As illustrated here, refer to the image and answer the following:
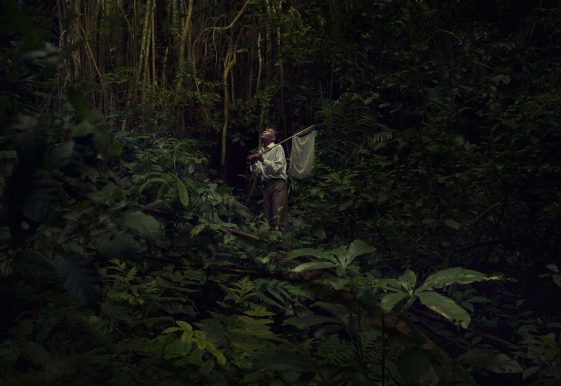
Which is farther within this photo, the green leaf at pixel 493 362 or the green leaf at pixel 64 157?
the green leaf at pixel 493 362

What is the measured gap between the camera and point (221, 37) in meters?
6.73

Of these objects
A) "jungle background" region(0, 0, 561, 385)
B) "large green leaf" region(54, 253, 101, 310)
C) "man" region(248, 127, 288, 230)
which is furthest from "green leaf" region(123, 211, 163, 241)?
"man" region(248, 127, 288, 230)

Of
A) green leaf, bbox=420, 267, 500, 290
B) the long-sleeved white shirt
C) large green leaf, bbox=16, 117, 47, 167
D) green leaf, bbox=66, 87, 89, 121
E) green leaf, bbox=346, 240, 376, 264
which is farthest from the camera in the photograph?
the long-sleeved white shirt

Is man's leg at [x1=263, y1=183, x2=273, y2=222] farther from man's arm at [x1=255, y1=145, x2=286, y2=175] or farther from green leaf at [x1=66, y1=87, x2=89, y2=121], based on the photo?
green leaf at [x1=66, y1=87, x2=89, y2=121]

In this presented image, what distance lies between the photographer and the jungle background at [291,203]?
108 cm

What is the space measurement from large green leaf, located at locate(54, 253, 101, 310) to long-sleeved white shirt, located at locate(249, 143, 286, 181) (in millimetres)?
4910

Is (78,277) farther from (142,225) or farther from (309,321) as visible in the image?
(309,321)

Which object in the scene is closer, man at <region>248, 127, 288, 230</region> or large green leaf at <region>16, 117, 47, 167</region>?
large green leaf at <region>16, 117, 47, 167</region>

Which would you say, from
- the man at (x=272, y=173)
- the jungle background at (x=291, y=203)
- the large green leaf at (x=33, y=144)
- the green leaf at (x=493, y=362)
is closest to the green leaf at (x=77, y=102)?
the jungle background at (x=291, y=203)

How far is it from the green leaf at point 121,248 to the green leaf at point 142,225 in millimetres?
31

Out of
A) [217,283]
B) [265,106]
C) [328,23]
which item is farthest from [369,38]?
[217,283]

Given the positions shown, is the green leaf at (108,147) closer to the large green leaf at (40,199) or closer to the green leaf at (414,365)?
the large green leaf at (40,199)

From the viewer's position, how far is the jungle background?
1.08m

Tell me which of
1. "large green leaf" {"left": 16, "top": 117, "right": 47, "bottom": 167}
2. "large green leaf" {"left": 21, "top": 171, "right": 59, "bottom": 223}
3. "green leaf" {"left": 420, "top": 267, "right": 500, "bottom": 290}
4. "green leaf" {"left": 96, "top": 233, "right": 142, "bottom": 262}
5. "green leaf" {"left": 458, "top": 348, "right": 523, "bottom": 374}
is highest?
"large green leaf" {"left": 16, "top": 117, "right": 47, "bottom": 167}
